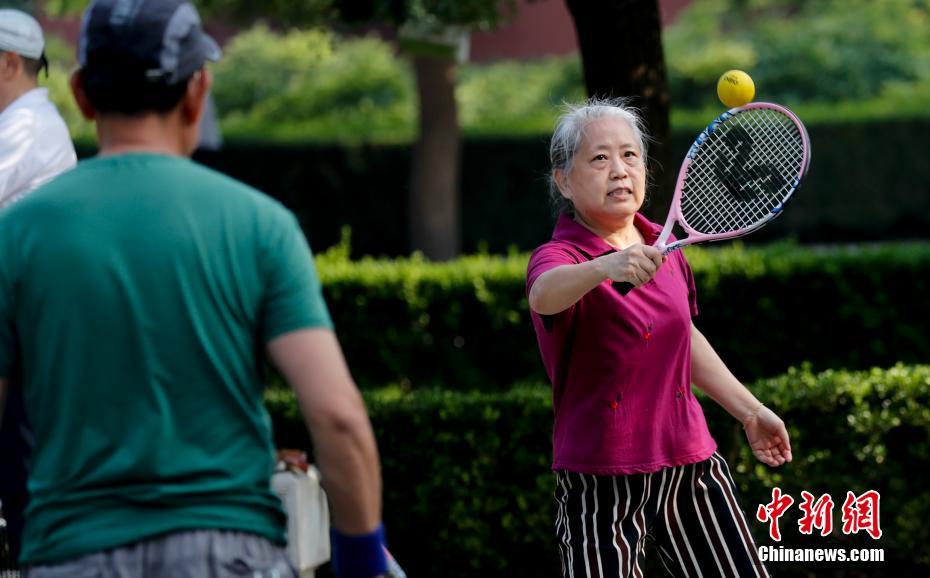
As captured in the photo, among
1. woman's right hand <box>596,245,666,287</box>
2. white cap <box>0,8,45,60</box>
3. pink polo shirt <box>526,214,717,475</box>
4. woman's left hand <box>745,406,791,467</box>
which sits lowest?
woman's left hand <box>745,406,791,467</box>

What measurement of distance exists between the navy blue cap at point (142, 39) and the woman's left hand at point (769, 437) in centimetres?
196

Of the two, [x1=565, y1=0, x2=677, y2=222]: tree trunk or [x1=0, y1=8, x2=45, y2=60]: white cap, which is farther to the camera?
[x1=565, y1=0, x2=677, y2=222]: tree trunk

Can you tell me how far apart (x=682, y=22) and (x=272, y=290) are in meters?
20.9

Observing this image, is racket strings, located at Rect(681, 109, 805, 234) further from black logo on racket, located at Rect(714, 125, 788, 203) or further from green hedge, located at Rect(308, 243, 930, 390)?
green hedge, located at Rect(308, 243, 930, 390)

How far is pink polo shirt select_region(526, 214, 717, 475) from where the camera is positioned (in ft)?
11.0

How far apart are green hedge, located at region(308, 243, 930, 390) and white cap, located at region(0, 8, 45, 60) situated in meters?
3.06

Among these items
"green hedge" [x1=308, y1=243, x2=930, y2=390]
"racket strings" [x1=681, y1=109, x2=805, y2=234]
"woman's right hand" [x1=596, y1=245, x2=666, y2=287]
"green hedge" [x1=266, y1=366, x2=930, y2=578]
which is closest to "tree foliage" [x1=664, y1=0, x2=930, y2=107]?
"green hedge" [x1=308, y1=243, x2=930, y2=390]

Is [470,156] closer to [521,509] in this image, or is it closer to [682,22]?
[682,22]

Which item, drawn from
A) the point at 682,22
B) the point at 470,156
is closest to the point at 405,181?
the point at 470,156

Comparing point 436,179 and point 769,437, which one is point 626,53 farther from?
point 436,179

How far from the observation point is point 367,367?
267 inches

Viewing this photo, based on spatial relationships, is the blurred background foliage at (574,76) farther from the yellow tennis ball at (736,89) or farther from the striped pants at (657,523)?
the striped pants at (657,523)

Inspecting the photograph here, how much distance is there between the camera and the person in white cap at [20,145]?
3082mm

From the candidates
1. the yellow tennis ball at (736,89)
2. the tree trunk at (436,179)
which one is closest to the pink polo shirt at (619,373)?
the yellow tennis ball at (736,89)
